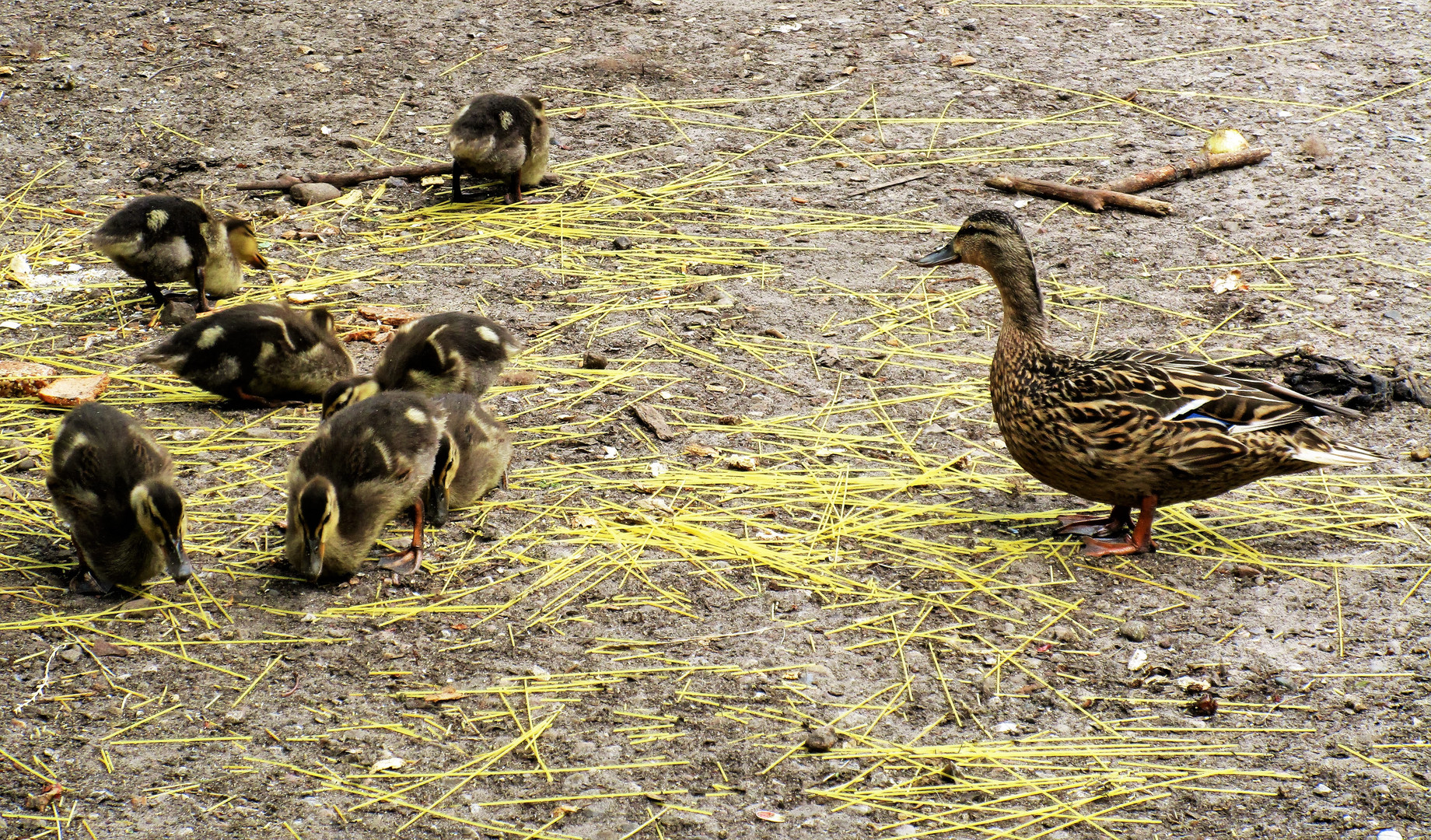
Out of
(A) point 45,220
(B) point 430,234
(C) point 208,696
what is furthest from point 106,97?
(C) point 208,696

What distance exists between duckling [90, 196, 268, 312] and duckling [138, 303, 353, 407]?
72cm

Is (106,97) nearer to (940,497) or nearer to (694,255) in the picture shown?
(694,255)

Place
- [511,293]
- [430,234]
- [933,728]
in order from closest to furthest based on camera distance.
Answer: [933,728] < [511,293] < [430,234]

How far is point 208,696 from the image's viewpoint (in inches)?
145

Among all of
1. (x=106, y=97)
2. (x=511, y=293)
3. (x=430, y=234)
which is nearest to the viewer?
(x=511, y=293)

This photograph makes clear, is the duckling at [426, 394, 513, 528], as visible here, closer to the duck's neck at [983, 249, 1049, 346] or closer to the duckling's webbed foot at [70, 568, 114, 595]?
the duckling's webbed foot at [70, 568, 114, 595]

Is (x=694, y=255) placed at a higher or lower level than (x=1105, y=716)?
higher

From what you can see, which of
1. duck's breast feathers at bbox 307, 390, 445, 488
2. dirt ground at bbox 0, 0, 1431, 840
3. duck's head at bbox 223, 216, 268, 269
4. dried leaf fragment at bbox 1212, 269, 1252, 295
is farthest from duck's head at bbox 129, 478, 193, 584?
dried leaf fragment at bbox 1212, 269, 1252, 295

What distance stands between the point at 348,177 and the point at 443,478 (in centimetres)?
353

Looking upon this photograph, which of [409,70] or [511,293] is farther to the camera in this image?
[409,70]

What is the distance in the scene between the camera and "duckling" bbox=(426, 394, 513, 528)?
4.41 metres

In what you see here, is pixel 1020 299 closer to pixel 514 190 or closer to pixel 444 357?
pixel 444 357

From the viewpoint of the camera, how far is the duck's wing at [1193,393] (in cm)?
413

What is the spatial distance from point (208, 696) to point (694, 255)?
11.7 ft
